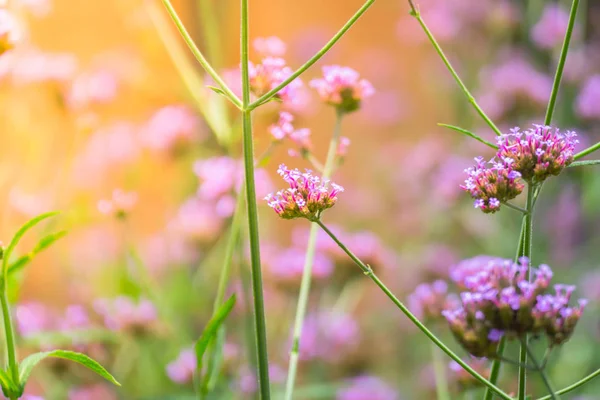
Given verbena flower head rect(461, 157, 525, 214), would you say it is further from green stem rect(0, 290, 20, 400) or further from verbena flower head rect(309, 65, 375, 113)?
green stem rect(0, 290, 20, 400)

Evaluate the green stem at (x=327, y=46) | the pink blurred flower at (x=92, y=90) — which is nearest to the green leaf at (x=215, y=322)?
the green stem at (x=327, y=46)

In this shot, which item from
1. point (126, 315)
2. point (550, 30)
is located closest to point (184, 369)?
point (126, 315)

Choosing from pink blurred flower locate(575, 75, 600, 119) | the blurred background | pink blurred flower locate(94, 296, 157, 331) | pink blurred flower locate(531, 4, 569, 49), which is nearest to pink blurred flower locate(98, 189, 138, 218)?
the blurred background

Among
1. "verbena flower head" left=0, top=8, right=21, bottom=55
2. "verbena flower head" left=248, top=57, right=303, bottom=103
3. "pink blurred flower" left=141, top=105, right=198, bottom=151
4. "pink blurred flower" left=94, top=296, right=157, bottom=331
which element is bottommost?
"pink blurred flower" left=94, top=296, right=157, bottom=331

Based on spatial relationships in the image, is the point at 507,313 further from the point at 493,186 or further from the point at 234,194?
the point at 234,194

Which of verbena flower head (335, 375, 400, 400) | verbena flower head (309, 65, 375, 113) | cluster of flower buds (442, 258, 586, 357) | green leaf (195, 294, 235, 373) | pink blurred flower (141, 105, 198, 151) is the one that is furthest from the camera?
pink blurred flower (141, 105, 198, 151)

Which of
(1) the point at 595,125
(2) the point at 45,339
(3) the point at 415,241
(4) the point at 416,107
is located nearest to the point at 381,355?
(3) the point at 415,241

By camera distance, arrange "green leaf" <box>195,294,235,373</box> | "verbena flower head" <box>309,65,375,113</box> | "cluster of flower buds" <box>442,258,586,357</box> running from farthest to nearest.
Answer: "verbena flower head" <box>309,65,375,113</box> → "green leaf" <box>195,294,235,373</box> → "cluster of flower buds" <box>442,258,586,357</box>
